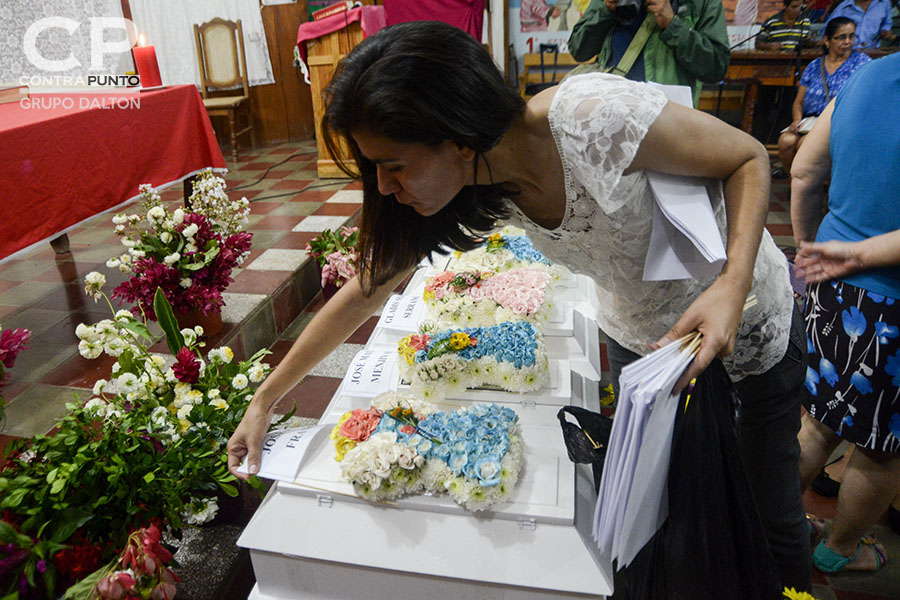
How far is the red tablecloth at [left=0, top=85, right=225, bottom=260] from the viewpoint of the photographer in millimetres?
2404

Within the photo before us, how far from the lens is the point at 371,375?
162 centimetres

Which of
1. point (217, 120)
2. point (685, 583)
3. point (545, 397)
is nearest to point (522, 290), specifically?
point (545, 397)

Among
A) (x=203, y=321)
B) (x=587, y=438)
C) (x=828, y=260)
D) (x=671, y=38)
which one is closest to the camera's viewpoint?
(x=587, y=438)

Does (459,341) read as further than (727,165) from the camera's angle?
Yes

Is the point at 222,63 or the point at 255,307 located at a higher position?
the point at 222,63

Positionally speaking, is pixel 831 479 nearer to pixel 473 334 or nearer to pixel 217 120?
pixel 473 334

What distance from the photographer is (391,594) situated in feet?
3.61

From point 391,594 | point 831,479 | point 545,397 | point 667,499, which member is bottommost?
point 831,479

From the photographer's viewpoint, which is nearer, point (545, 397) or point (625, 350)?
point (625, 350)

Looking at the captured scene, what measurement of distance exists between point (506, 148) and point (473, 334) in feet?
2.42

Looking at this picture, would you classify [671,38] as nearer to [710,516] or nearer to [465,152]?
[465,152]

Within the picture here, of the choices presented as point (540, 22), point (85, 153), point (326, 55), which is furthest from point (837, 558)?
point (540, 22)

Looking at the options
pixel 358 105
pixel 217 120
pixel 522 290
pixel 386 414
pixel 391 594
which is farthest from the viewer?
pixel 217 120

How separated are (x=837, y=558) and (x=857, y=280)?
0.79 meters
